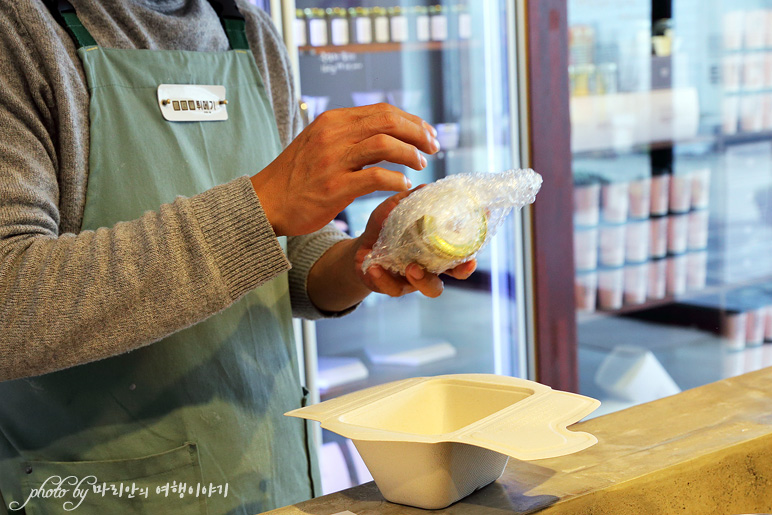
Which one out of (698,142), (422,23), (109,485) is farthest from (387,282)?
(698,142)

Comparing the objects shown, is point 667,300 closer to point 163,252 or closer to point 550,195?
point 550,195

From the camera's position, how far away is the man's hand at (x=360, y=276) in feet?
3.24

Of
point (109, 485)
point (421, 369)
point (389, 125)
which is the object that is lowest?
point (421, 369)

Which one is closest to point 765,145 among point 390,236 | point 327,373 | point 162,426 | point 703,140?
point 703,140

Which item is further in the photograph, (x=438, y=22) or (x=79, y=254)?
(x=438, y=22)

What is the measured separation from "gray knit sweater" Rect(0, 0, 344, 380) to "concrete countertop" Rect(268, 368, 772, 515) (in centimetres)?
27

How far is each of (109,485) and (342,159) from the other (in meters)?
0.59

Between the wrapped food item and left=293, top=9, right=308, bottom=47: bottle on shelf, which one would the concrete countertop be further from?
left=293, top=9, right=308, bottom=47: bottle on shelf

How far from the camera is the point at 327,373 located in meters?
2.31

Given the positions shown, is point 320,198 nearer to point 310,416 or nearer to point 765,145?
point 310,416

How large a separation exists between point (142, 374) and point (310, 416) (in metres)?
0.37

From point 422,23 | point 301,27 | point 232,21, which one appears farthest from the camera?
point 422,23

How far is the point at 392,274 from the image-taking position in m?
1.05

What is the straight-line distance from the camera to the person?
80cm
